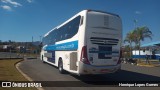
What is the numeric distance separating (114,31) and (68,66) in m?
3.72

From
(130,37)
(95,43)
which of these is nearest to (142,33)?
(130,37)

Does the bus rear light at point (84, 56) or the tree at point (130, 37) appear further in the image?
the tree at point (130, 37)

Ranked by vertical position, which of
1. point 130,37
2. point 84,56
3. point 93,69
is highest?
point 130,37

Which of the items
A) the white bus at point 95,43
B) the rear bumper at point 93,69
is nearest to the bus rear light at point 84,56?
the white bus at point 95,43

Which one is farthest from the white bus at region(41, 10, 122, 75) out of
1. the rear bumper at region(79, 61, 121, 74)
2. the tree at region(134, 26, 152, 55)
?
the tree at region(134, 26, 152, 55)

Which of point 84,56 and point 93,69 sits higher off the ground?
point 84,56

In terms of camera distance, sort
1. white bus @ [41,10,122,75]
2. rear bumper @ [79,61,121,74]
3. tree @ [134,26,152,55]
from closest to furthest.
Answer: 1. rear bumper @ [79,61,121,74]
2. white bus @ [41,10,122,75]
3. tree @ [134,26,152,55]

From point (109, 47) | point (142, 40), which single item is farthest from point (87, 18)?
point (142, 40)

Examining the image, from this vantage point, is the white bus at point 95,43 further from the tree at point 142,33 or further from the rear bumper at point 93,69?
the tree at point 142,33

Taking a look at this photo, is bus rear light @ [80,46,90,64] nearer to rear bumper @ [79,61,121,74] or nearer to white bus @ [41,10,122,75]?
white bus @ [41,10,122,75]

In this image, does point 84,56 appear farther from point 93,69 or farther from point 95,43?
point 95,43

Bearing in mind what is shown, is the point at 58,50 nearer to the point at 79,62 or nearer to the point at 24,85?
the point at 79,62

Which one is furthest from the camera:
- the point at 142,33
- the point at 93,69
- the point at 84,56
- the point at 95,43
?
the point at 142,33

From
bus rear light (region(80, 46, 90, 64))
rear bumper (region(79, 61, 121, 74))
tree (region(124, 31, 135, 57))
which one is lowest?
rear bumper (region(79, 61, 121, 74))
